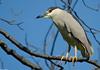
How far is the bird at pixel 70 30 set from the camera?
66.9 inches

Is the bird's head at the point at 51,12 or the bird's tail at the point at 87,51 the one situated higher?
the bird's head at the point at 51,12

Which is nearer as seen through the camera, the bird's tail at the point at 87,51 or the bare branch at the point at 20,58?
the bare branch at the point at 20,58

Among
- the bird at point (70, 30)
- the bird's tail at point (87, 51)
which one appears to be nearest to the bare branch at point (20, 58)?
the bird at point (70, 30)

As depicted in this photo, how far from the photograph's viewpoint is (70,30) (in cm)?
180

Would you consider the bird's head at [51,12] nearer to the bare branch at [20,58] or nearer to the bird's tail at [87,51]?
the bird's tail at [87,51]

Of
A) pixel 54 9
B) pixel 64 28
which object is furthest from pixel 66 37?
pixel 54 9

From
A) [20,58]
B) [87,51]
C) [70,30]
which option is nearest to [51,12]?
[70,30]

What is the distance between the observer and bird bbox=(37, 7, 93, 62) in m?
1.70

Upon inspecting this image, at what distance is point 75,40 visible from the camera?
1.75 metres

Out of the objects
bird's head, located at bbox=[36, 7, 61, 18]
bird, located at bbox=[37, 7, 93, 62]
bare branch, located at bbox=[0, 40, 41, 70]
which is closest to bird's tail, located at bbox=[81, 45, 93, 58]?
bird, located at bbox=[37, 7, 93, 62]

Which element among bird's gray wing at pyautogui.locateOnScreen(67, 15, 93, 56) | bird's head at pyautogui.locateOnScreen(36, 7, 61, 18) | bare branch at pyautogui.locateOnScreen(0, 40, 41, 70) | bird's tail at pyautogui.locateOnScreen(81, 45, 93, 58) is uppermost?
bird's head at pyautogui.locateOnScreen(36, 7, 61, 18)

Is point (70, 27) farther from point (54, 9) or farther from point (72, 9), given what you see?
point (72, 9)

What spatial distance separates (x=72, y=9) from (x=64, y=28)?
35cm

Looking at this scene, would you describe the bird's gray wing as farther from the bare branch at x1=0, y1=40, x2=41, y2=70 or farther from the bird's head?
the bare branch at x1=0, y1=40, x2=41, y2=70
